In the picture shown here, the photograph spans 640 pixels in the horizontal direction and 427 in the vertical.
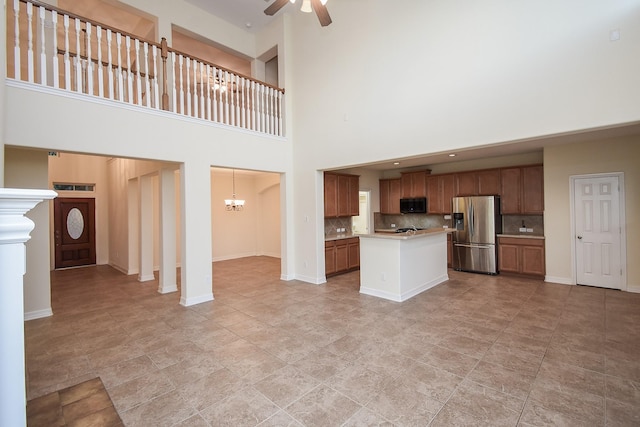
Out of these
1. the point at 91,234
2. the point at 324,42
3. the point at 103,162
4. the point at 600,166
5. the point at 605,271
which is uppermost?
the point at 324,42

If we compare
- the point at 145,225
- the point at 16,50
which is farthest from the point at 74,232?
the point at 16,50

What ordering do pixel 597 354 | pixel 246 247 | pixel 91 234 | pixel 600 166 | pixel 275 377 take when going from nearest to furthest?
pixel 275 377, pixel 597 354, pixel 600 166, pixel 91 234, pixel 246 247

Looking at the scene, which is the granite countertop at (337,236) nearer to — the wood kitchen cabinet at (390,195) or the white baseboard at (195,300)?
the wood kitchen cabinet at (390,195)

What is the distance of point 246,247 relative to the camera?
10.2m

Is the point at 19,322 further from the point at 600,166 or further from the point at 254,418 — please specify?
the point at 600,166

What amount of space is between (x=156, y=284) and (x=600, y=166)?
8.78m

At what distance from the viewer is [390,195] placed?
8461 millimetres

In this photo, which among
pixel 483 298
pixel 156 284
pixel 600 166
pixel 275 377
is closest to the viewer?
pixel 275 377

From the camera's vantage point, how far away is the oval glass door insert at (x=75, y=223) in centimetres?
859

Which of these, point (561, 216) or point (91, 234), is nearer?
point (561, 216)

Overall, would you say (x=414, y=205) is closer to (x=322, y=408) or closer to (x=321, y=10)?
(x=321, y=10)

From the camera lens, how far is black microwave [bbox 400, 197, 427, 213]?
25.4 ft

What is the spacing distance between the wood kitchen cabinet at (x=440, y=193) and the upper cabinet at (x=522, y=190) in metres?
1.12

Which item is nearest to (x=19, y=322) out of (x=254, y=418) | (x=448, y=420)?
(x=254, y=418)
